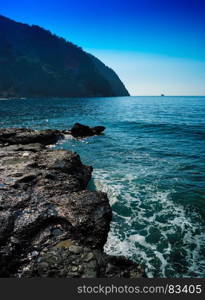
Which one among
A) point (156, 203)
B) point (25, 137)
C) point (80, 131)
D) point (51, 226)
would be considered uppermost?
point (80, 131)

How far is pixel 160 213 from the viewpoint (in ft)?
36.2

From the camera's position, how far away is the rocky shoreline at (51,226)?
225 inches

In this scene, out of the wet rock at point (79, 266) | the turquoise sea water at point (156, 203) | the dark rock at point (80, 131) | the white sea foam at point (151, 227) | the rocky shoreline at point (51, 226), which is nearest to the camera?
the wet rock at point (79, 266)

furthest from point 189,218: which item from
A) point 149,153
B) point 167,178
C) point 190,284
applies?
point 149,153

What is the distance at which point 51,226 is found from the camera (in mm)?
7043

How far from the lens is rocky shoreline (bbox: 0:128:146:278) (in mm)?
5715

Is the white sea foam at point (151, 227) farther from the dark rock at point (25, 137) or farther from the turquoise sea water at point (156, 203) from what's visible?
the dark rock at point (25, 137)

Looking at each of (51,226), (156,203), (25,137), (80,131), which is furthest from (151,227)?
(80,131)

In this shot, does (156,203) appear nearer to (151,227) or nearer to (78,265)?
(151,227)

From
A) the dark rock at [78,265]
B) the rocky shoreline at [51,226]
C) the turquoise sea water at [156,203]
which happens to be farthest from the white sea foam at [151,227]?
the dark rock at [78,265]

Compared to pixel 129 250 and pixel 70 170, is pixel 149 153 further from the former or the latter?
pixel 129 250

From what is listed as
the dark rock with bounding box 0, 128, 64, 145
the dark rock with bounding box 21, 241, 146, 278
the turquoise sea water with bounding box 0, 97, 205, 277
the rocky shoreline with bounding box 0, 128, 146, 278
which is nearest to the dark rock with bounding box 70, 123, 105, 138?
the dark rock with bounding box 0, 128, 64, 145

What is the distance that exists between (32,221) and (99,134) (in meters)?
27.1

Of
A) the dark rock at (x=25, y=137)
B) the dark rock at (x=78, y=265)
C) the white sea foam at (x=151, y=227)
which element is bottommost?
the white sea foam at (x=151, y=227)
